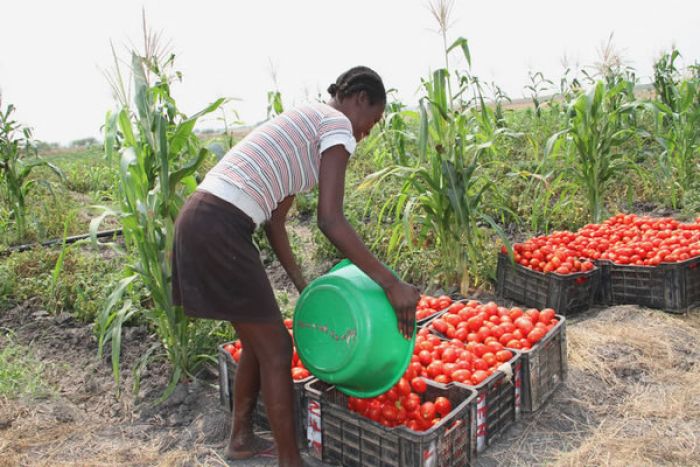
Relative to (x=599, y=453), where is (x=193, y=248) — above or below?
above

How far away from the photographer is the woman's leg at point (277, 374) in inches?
85.0

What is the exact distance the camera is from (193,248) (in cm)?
205

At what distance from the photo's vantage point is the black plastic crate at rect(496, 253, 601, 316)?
384 centimetres

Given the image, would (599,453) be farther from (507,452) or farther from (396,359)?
(396,359)

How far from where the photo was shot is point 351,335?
2109mm

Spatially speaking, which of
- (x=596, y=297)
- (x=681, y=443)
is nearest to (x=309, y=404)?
(x=681, y=443)

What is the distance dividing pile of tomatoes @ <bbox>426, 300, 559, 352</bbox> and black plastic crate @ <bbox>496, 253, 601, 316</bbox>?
83 centimetres

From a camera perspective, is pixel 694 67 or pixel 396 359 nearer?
pixel 396 359

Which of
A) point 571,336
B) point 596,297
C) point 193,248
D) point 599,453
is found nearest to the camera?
point 193,248

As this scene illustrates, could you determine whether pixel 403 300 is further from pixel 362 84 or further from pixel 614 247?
pixel 614 247

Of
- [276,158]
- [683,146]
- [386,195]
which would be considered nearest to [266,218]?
[276,158]

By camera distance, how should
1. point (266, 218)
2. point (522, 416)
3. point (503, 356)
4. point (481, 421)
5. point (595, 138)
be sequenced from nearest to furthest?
point (266, 218) < point (481, 421) < point (503, 356) < point (522, 416) < point (595, 138)

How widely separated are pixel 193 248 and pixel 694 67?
7.74 metres

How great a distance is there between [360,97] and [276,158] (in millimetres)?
394
